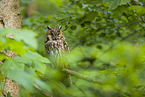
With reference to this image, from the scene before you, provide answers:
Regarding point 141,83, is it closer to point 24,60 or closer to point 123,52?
point 123,52

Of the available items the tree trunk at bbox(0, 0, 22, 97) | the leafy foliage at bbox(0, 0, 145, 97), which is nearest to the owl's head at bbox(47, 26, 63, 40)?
the leafy foliage at bbox(0, 0, 145, 97)

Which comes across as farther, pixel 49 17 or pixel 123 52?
pixel 49 17

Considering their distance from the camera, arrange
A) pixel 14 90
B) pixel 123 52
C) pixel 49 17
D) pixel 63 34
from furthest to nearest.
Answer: pixel 63 34
pixel 49 17
pixel 14 90
pixel 123 52

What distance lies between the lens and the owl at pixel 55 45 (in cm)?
279

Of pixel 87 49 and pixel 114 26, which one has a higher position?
pixel 114 26

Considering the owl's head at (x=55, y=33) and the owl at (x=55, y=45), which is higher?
the owl's head at (x=55, y=33)

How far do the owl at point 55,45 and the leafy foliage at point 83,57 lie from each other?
116 mm

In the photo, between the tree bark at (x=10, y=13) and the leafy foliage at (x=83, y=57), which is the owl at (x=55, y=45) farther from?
the tree bark at (x=10, y=13)

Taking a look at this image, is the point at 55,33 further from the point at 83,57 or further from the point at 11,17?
the point at 11,17

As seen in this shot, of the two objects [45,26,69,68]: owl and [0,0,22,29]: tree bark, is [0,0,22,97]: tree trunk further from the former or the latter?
[45,26,69,68]: owl

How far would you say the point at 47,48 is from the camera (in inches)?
114

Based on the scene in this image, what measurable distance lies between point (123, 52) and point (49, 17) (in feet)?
6.58

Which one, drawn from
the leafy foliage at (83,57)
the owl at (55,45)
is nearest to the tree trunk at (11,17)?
the leafy foliage at (83,57)

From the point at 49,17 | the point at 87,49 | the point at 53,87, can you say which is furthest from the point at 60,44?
the point at 53,87
